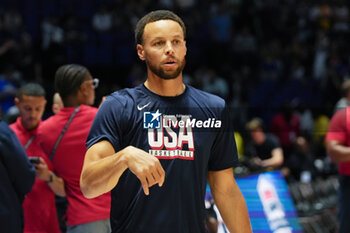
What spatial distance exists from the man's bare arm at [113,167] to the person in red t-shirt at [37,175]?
4.28ft

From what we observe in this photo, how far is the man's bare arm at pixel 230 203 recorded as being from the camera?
8.29 feet

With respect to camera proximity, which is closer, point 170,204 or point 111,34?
point 170,204

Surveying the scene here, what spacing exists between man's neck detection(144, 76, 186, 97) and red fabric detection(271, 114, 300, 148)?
794 centimetres

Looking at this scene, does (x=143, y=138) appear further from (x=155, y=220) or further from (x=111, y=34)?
(x=111, y=34)

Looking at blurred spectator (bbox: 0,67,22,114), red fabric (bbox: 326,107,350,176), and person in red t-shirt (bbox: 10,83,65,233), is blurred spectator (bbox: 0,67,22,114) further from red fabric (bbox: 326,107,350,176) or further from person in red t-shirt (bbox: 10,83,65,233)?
red fabric (bbox: 326,107,350,176)

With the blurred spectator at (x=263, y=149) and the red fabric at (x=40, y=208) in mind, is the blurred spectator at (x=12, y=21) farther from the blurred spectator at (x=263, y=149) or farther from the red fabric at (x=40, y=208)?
the red fabric at (x=40, y=208)

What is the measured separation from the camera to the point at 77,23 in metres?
12.0

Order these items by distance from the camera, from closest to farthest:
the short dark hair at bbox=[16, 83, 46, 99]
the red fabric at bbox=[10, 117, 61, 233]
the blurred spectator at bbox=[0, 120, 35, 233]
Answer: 1. the blurred spectator at bbox=[0, 120, 35, 233]
2. the red fabric at bbox=[10, 117, 61, 233]
3. the short dark hair at bbox=[16, 83, 46, 99]

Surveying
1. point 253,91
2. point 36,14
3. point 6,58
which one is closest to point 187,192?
point 6,58

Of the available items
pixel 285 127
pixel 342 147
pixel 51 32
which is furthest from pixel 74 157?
pixel 51 32

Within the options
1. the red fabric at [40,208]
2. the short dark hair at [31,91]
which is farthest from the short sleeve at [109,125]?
the short dark hair at [31,91]

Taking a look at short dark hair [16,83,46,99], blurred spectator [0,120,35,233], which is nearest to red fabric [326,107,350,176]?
short dark hair [16,83,46,99]

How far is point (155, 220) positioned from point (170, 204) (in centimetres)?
9

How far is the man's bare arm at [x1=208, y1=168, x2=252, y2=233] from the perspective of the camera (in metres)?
2.53
